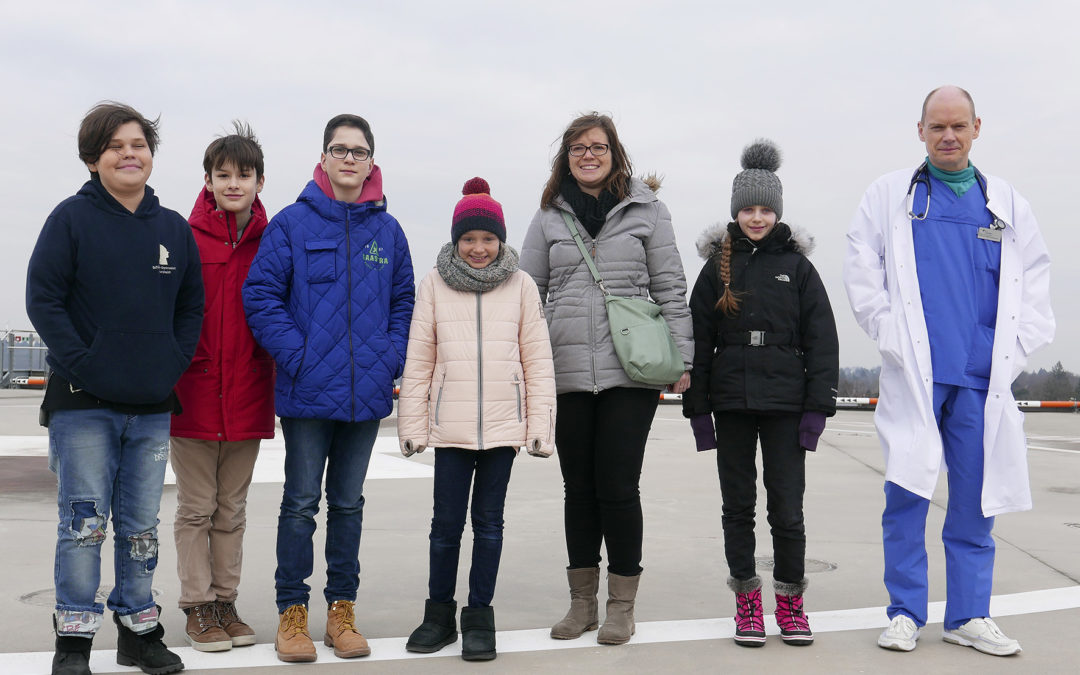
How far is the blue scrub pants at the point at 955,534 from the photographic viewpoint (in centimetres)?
385

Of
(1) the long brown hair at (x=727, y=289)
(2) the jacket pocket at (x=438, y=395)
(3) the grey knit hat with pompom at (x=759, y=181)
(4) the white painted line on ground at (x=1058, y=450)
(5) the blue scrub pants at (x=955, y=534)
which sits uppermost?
(3) the grey knit hat with pompom at (x=759, y=181)

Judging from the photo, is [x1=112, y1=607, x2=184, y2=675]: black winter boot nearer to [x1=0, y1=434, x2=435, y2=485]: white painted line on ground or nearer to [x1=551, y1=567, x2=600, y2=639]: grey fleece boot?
[x1=551, y1=567, x2=600, y2=639]: grey fleece boot

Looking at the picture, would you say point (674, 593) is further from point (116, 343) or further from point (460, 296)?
point (116, 343)

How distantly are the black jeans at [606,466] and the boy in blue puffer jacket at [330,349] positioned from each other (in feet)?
2.62

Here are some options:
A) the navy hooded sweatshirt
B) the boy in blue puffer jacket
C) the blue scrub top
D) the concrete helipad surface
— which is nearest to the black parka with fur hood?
the blue scrub top

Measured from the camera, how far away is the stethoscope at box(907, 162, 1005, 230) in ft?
12.9

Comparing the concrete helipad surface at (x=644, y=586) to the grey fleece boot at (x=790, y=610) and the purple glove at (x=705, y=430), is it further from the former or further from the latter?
the purple glove at (x=705, y=430)

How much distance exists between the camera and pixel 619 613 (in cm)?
387

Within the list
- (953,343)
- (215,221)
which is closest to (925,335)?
(953,343)

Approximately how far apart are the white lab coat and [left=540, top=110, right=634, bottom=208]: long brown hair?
106 centimetres

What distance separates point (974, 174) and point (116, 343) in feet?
11.7

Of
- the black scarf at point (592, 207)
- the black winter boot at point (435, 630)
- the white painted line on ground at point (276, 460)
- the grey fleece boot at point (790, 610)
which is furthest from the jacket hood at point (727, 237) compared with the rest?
the white painted line on ground at point (276, 460)

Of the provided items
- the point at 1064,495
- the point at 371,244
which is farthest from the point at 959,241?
the point at 1064,495

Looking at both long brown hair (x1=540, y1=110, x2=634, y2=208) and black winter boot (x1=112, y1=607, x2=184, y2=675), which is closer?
black winter boot (x1=112, y1=607, x2=184, y2=675)
